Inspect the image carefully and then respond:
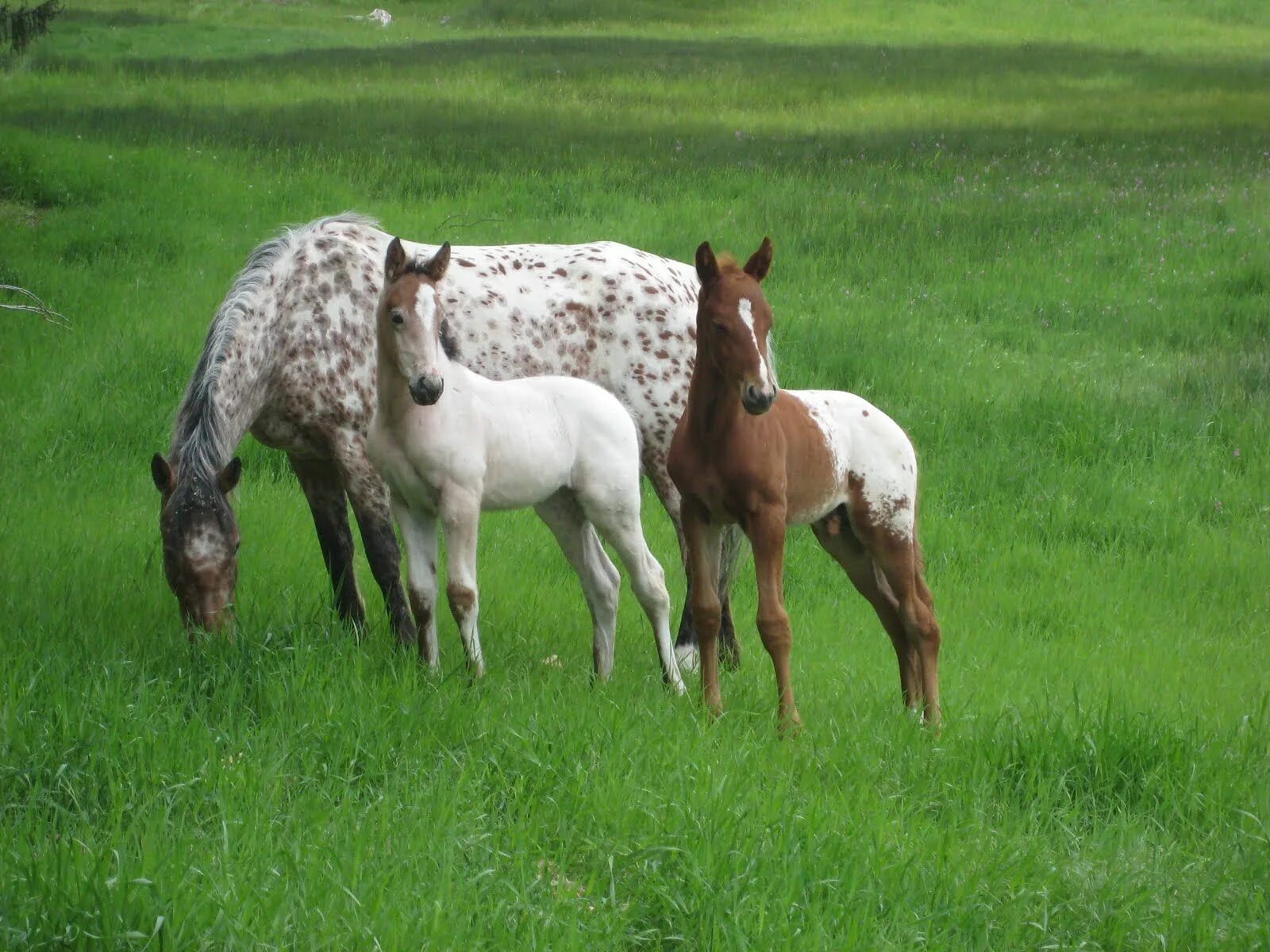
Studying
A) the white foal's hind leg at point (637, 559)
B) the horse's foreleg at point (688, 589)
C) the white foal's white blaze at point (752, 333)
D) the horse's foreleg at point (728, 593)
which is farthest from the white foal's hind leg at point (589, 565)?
the white foal's white blaze at point (752, 333)

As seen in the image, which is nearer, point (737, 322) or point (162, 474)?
point (737, 322)

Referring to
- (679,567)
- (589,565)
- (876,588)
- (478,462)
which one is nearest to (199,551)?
(478,462)

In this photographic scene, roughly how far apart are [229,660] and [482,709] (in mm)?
968

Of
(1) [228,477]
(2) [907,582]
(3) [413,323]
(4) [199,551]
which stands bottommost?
(2) [907,582]

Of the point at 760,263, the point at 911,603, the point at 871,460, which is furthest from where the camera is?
the point at 911,603

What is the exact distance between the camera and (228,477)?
5180mm

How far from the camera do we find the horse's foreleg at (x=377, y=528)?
585 centimetres

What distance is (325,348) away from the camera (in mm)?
6016

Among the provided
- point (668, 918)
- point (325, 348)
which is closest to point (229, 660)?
point (325, 348)

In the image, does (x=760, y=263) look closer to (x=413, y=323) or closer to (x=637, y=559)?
(x=413, y=323)

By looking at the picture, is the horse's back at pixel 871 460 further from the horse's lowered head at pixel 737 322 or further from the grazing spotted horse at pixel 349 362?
the grazing spotted horse at pixel 349 362

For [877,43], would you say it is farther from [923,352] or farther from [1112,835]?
[1112,835]

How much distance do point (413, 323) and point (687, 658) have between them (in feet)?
7.73

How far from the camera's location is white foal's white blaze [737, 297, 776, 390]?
4.35m
